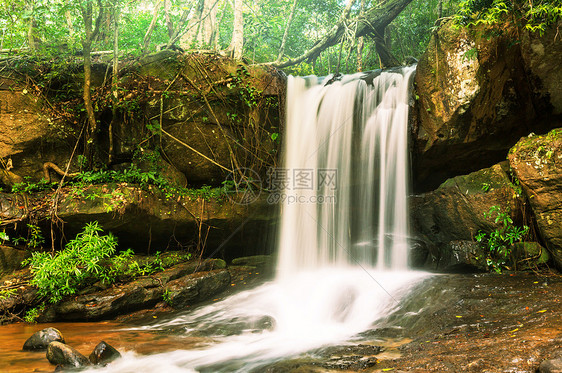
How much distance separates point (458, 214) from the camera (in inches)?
225

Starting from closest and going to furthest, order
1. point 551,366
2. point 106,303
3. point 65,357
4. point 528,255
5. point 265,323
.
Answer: point 551,366, point 65,357, point 265,323, point 528,255, point 106,303

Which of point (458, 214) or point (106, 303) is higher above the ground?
point (458, 214)

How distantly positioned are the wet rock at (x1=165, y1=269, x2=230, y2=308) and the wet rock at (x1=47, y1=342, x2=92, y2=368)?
2129 millimetres

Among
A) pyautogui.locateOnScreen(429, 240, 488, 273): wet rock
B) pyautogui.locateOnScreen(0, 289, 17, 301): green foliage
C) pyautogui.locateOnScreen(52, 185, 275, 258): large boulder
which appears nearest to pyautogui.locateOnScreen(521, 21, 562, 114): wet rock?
pyautogui.locateOnScreen(429, 240, 488, 273): wet rock

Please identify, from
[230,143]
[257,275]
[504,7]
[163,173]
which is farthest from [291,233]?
[504,7]

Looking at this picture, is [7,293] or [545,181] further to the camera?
[7,293]

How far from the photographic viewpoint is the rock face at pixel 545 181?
4621 mm

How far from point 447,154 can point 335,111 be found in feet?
7.16

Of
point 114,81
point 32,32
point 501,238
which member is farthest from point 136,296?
point 501,238

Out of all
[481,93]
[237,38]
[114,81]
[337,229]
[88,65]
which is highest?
[237,38]

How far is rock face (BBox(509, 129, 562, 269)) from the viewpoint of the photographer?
4.62 metres

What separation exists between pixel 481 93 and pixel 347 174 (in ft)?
8.27

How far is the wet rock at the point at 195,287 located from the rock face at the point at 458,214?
11.2 ft

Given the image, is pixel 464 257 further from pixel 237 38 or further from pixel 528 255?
pixel 237 38
